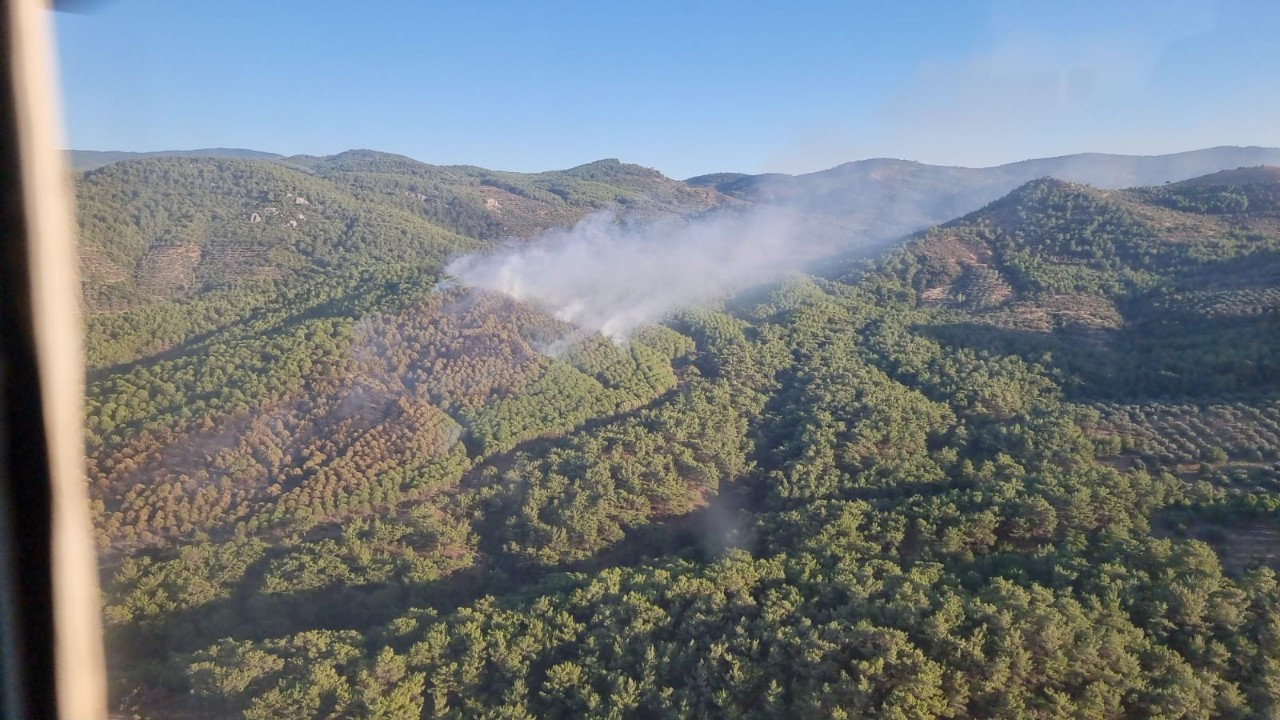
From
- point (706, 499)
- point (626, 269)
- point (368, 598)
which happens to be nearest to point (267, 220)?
point (626, 269)

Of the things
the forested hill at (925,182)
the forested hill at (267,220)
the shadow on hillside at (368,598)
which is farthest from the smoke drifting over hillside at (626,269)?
the forested hill at (925,182)

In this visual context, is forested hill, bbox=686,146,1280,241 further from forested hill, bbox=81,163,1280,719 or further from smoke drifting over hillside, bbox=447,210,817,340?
forested hill, bbox=81,163,1280,719

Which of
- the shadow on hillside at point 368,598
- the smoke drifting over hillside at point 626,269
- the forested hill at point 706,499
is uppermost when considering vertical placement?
the smoke drifting over hillside at point 626,269

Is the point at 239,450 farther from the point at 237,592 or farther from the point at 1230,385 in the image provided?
the point at 1230,385

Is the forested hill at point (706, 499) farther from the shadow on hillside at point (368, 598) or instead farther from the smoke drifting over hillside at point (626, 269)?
the smoke drifting over hillside at point (626, 269)

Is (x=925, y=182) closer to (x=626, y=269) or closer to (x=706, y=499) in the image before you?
(x=626, y=269)

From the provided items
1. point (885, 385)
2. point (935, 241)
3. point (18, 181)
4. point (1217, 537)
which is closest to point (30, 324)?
point (18, 181)

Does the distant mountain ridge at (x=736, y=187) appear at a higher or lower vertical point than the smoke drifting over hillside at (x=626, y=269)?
higher
